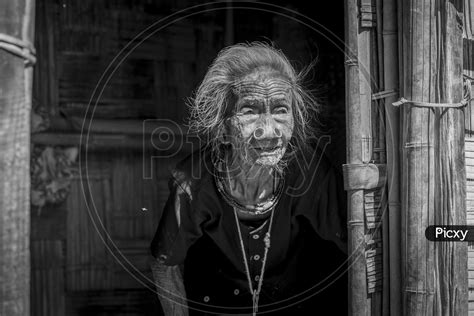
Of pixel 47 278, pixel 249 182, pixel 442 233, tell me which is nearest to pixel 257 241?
pixel 249 182

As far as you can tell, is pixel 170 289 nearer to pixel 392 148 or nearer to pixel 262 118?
pixel 262 118

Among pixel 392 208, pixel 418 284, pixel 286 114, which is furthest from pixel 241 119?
pixel 418 284

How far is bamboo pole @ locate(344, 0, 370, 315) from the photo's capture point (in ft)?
7.75

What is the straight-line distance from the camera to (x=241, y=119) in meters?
2.61

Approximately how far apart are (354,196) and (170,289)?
2.64 ft

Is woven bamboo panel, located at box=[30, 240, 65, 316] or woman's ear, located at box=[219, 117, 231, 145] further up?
woman's ear, located at box=[219, 117, 231, 145]

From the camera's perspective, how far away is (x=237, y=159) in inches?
107

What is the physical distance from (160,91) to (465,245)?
1.87m

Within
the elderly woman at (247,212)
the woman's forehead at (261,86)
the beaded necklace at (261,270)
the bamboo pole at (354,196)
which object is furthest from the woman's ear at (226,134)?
the bamboo pole at (354,196)

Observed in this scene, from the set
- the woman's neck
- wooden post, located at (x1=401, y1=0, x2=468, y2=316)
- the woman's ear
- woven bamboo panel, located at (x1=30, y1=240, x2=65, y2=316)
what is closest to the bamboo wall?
wooden post, located at (x1=401, y1=0, x2=468, y2=316)

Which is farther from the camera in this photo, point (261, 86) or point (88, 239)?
point (88, 239)

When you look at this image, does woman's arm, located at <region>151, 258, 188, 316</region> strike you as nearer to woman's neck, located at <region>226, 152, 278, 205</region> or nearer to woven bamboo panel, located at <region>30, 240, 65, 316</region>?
woman's neck, located at <region>226, 152, 278, 205</region>

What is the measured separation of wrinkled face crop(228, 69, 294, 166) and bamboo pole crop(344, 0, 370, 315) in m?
0.29

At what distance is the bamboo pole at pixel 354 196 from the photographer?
236 centimetres
